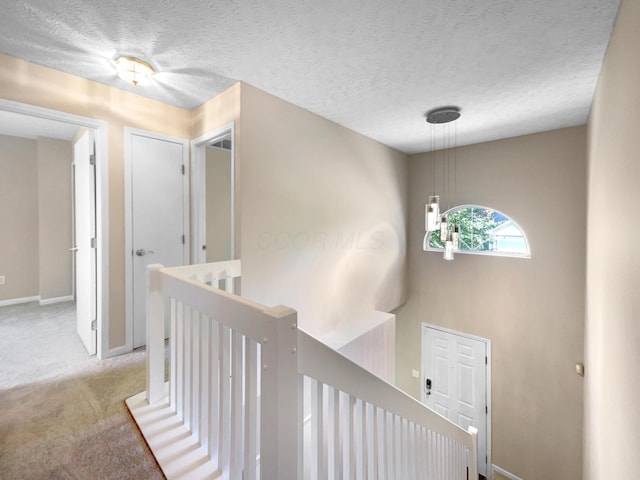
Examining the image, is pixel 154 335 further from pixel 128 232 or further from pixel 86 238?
pixel 86 238

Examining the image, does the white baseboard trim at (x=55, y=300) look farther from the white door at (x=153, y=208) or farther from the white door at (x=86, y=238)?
the white door at (x=153, y=208)

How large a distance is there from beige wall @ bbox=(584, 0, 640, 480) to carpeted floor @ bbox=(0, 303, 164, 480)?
2129 mm

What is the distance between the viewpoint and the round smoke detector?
2852 mm

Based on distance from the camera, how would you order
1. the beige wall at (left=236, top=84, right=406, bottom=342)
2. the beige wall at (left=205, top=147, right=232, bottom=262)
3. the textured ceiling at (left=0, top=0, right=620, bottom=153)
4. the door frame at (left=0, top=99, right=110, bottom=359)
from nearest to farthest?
the textured ceiling at (left=0, top=0, right=620, bottom=153) < the door frame at (left=0, top=99, right=110, bottom=359) < the beige wall at (left=236, top=84, right=406, bottom=342) < the beige wall at (left=205, top=147, right=232, bottom=262)

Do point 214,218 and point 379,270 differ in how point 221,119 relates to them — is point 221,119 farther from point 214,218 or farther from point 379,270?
point 379,270

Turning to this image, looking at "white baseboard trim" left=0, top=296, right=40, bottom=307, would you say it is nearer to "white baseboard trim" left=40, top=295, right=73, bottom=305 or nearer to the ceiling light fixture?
"white baseboard trim" left=40, top=295, right=73, bottom=305

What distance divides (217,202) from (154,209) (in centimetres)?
133

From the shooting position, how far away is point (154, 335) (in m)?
1.58

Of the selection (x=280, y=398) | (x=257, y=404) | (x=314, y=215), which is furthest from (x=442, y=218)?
(x=280, y=398)

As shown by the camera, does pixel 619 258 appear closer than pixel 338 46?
Yes

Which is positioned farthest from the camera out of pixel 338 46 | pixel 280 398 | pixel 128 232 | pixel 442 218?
pixel 442 218

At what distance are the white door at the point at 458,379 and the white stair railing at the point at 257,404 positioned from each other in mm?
2967

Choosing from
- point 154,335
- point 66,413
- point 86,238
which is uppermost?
point 86,238

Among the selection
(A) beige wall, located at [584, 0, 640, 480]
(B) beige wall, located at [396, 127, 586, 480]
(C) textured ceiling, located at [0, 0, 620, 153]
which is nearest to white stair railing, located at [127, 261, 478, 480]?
(A) beige wall, located at [584, 0, 640, 480]
